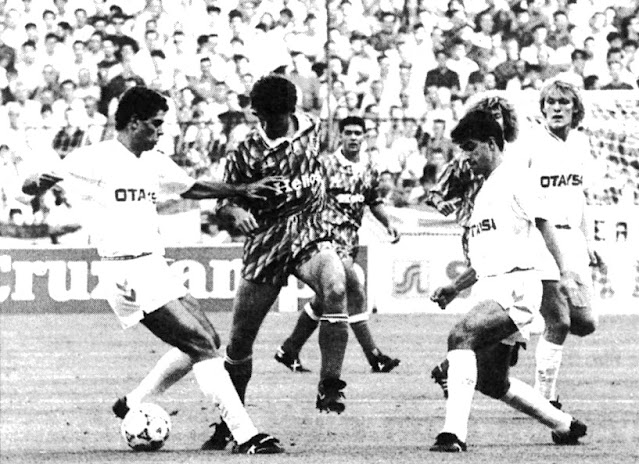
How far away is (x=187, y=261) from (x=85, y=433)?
1229cm

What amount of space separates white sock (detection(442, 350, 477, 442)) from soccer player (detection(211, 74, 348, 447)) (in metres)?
1.50

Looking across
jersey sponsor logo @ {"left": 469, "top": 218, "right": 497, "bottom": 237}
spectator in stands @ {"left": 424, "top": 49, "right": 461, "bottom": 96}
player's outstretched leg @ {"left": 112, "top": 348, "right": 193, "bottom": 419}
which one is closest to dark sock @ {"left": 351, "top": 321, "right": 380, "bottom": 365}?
player's outstretched leg @ {"left": 112, "top": 348, "right": 193, "bottom": 419}

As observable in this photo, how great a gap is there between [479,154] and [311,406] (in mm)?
3562

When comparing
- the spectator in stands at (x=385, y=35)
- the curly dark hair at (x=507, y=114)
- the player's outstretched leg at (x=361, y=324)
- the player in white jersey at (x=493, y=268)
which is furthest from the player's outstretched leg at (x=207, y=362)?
the spectator in stands at (x=385, y=35)

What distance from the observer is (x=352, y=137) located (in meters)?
14.3

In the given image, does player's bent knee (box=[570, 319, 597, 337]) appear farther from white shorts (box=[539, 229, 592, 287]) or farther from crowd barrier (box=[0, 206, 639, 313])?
crowd barrier (box=[0, 206, 639, 313])

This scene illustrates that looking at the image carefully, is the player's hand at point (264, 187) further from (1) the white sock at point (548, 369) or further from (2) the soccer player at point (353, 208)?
(2) the soccer player at point (353, 208)

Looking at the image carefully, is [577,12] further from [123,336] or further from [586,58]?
[123,336]

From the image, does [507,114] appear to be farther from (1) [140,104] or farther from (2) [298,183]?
(1) [140,104]

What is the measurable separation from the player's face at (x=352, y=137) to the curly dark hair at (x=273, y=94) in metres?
5.19

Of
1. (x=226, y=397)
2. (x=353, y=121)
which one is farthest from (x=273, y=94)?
(x=353, y=121)

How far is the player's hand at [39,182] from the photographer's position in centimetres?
831

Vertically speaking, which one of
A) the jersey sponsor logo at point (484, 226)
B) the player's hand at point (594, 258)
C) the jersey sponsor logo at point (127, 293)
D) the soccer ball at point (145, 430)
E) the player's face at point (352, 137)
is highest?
the player's face at point (352, 137)

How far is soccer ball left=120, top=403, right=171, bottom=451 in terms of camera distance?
8453 millimetres
